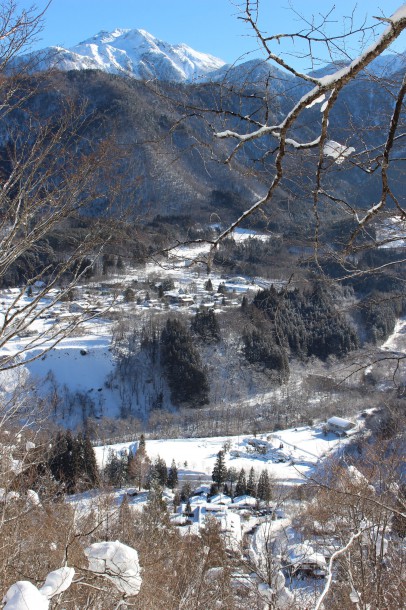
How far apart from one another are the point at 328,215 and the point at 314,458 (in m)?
24.7

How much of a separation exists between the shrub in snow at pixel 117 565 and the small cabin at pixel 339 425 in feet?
87.5

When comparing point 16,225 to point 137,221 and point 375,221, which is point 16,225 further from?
point 375,221

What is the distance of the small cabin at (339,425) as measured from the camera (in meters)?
26.7

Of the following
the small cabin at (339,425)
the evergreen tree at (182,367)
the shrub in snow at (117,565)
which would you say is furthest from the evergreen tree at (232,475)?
the shrub in snow at (117,565)

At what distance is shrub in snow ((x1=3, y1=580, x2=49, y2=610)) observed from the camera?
5.01 feet

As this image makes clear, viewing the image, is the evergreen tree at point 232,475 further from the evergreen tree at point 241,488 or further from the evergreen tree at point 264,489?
the evergreen tree at point 264,489

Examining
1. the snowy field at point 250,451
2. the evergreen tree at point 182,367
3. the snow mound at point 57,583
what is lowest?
the snowy field at point 250,451

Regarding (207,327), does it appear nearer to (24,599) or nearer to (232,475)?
(232,475)

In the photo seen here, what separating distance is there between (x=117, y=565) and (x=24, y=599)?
606 mm

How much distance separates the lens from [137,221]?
9.25 ft

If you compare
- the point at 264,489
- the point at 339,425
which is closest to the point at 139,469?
the point at 264,489

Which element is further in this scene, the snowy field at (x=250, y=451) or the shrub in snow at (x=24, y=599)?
the snowy field at (x=250, y=451)

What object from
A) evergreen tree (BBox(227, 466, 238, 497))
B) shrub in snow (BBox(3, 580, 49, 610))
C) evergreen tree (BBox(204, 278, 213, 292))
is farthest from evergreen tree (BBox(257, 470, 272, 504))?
evergreen tree (BBox(204, 278, 213, 292))

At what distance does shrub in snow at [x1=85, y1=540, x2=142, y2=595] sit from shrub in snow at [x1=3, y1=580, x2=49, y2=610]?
0.41 meters
